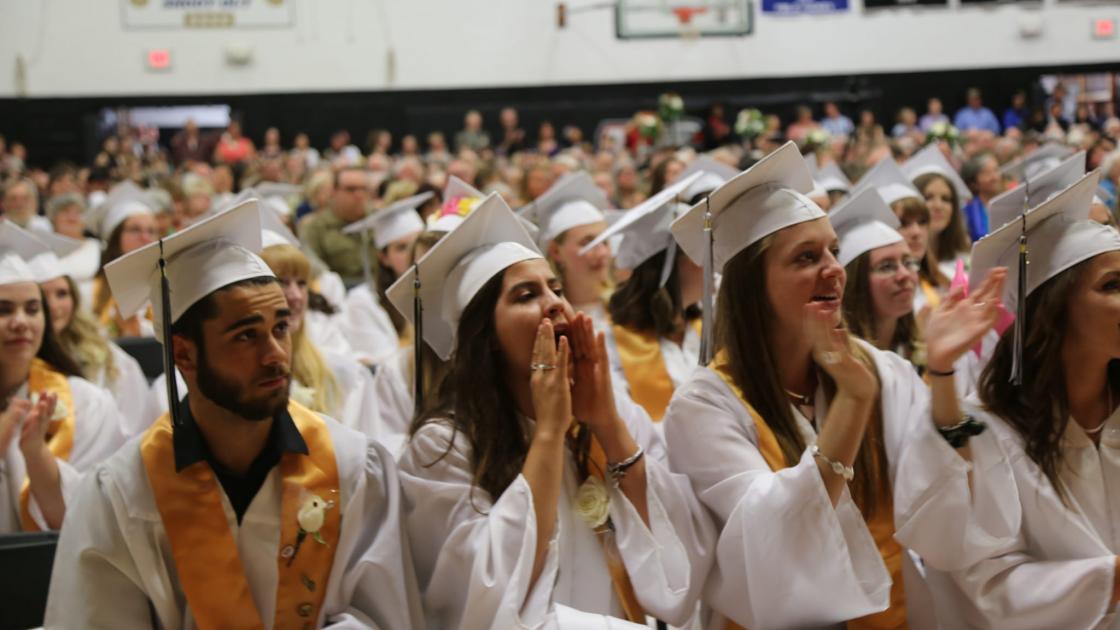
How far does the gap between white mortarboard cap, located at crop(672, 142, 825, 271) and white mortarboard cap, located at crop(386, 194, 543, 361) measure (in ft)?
1.62

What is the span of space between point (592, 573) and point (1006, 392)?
1.24m

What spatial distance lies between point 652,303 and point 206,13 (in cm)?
1878

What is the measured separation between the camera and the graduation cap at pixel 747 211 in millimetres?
3217

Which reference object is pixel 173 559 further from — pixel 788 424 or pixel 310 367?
pixel 310 367

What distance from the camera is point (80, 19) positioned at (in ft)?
70.4

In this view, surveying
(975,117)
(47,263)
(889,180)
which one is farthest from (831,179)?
(975,117)

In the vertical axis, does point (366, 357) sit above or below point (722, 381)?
below

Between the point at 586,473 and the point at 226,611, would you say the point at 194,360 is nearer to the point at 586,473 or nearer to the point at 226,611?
the point at 226,611

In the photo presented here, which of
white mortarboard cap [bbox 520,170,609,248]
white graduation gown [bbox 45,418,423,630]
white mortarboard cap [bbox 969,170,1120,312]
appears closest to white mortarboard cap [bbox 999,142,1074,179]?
white mortarboard cap [bbox 520,170,609,248]

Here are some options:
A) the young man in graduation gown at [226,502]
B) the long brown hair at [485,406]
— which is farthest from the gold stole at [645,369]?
the young man in graduation gown at [226,502]

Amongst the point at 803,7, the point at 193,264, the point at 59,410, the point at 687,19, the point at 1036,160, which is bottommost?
the point at 59,410

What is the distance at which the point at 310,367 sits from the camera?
5426mm

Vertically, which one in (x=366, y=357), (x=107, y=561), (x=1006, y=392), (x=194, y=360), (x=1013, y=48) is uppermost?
(x=1013, y=48)

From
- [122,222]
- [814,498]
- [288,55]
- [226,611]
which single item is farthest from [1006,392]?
[288,55]
